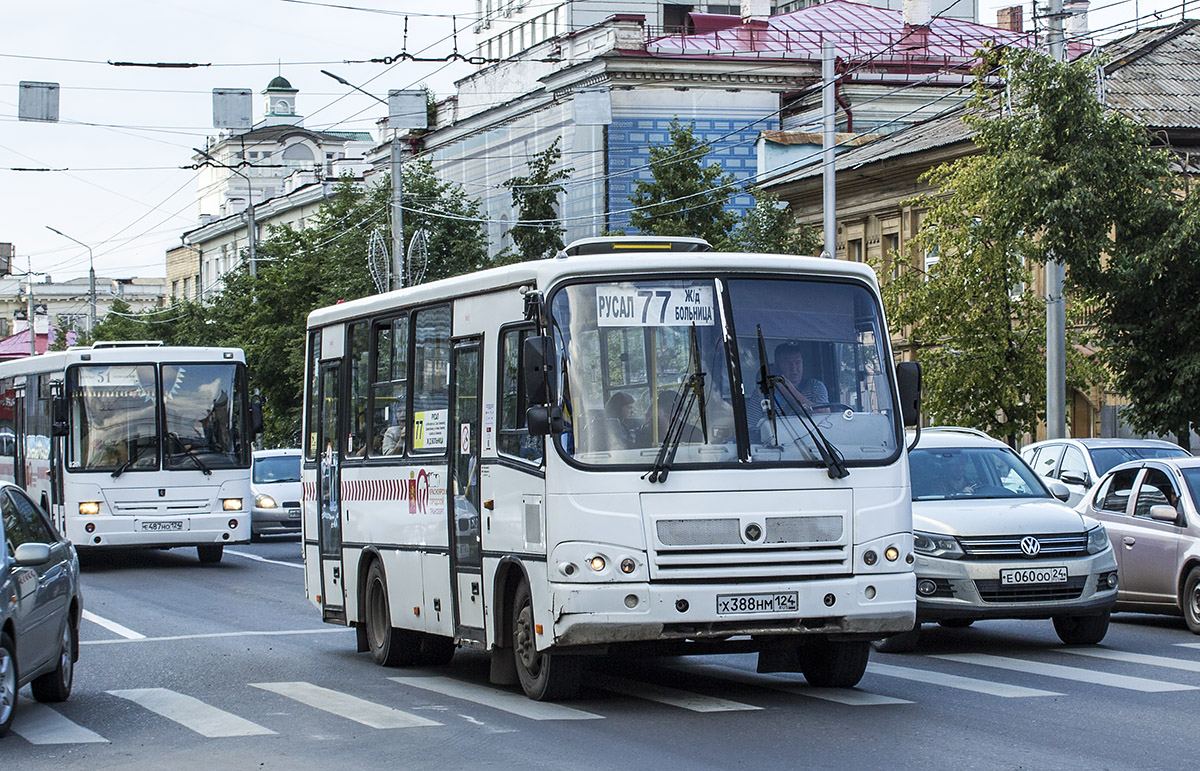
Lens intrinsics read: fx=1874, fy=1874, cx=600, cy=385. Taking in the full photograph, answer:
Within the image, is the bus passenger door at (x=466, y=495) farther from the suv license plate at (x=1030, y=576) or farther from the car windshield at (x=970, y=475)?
the car windshield at (x=970, y=475)

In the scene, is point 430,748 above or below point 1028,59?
below

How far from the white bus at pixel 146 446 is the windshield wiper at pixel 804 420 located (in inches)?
639

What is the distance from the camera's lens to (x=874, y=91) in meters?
59.8

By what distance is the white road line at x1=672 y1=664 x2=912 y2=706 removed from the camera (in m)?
11.5

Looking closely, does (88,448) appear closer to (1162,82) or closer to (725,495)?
(725,495)

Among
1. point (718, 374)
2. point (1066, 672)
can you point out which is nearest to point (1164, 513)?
point (1066, 672)

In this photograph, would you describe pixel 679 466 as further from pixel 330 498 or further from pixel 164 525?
pixel 164 525

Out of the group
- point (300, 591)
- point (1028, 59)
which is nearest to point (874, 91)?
point (1028, 59)

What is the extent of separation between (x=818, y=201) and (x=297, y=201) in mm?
40103

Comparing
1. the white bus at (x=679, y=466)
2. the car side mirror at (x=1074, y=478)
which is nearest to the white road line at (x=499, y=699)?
the white bus at (x=679, y=466)

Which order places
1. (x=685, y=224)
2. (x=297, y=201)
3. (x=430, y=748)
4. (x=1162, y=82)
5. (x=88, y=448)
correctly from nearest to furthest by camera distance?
(x=430, y=748) < (x=88, y=448) < (x=1162, y=82) < (x=685, y=224) < (x=297, y=201)

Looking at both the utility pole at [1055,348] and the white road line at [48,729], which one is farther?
the utility pole at [1055,348]

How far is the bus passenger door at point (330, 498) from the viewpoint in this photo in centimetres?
1537

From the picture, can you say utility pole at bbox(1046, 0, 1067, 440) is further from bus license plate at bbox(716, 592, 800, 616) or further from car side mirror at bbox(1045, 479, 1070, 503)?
bus license plate at bbox(716, 592, 800, 616)
